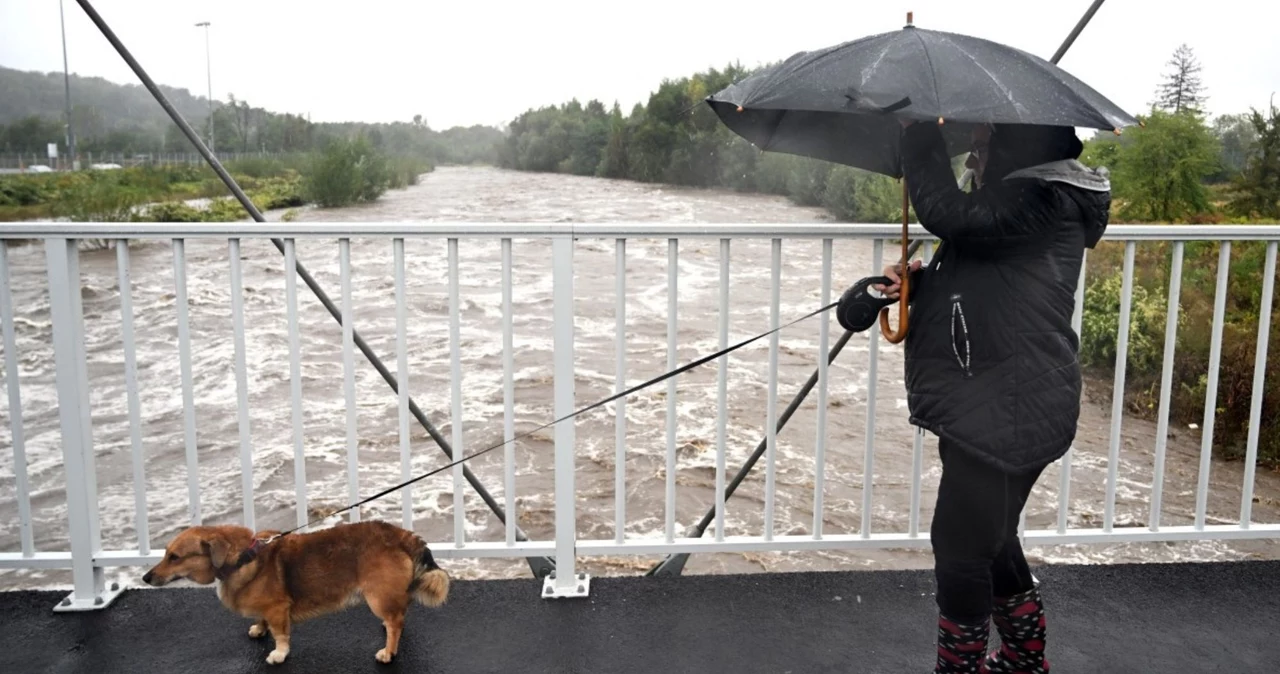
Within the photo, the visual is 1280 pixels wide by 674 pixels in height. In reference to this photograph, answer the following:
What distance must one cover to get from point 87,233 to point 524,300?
14.5 metres

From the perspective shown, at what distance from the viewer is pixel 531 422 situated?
11195 millimetres

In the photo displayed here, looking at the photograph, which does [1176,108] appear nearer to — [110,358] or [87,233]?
[87,233]

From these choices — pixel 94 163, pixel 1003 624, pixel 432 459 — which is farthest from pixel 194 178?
pixel 1003 624

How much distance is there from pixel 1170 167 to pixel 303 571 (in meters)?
10.8

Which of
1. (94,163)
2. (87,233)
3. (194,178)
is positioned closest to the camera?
(87,233)

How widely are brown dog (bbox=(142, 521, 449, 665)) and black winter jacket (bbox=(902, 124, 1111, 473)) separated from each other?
1431mm

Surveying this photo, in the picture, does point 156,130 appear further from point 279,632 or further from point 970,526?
point 970,526

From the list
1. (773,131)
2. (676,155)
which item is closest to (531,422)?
(773,131)

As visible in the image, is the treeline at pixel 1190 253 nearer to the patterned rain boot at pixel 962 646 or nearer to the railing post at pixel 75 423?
the patterned rain boot at pixel 962 646

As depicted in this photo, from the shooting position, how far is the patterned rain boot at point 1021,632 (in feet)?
7.31

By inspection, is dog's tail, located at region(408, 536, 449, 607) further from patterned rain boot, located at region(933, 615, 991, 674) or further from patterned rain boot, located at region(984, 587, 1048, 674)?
patterned rain boot, located at region(984, 587, 1048, 674)

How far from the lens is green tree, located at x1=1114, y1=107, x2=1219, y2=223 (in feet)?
34.7

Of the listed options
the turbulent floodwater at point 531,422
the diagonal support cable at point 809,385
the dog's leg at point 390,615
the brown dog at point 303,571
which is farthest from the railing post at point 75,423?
the diagonal support cable at point 809,385

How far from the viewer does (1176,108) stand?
10273mm
